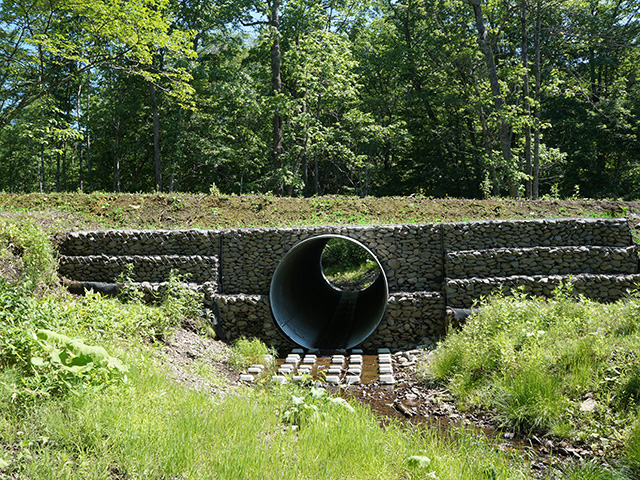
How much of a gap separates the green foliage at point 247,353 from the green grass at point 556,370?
316 cm

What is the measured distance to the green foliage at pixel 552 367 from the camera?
5.36m

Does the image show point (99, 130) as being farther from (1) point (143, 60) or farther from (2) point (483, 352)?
(2) point (483, 352)

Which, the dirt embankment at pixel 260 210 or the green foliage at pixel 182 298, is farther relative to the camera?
the dirt embankment at pixel 260 210

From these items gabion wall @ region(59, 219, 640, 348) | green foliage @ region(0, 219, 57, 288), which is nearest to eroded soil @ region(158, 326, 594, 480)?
gabion wall @ region(59, 219, 640, 348)

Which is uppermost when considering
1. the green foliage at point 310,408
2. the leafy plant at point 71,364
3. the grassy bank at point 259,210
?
the grassy bank at point 259,210

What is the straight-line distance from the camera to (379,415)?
20.8ft

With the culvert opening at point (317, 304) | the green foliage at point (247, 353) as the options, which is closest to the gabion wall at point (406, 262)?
the culvert opening at point (317, 304)

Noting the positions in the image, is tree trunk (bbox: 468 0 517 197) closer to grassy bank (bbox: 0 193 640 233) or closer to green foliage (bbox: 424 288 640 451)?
grassy bank (bbox: 0 193 640 233)

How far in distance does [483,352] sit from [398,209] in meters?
5.90

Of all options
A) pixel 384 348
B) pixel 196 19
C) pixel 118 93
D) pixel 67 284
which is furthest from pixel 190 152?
pixel 384 348

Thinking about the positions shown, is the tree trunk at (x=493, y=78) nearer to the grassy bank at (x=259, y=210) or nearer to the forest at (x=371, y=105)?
the forest at (x=371, y=105)

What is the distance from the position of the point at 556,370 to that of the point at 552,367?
91mm

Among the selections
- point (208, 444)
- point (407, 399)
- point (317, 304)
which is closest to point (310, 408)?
point (208, 444)

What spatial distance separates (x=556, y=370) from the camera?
614cm
